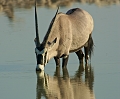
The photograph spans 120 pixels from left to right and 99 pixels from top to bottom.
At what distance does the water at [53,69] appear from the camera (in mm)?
12680

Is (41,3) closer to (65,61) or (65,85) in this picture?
(65,61)

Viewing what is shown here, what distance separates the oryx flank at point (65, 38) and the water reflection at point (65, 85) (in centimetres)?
39

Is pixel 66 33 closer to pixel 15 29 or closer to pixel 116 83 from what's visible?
pixel 116 83

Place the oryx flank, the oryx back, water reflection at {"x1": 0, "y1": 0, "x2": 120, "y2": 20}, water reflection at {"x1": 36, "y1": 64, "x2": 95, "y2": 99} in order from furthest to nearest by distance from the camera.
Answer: water reflection at {"x1": 0, "y1": 0, "x2": 120, "y2": 20}, the oryx back, the oryx flank, water reflection at {"x1": 36, "y1": 64, "x2": 95, "y2": 99}

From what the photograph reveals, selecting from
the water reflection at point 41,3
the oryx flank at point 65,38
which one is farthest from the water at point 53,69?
the water reflection at point 41,3

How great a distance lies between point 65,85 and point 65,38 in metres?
2.06

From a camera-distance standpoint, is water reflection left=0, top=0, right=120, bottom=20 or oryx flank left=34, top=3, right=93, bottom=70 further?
water reflection left=0, top=0, right=120, bottom=20

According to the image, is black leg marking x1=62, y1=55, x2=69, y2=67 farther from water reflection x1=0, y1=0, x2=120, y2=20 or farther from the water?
water reflection x1=0, y1=0, x2=120, y2=20

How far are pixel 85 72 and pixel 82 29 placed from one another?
5.13ft

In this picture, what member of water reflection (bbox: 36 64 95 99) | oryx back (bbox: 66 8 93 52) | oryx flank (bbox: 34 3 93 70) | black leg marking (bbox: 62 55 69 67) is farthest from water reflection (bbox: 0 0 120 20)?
water reflection (bbox: 36 64 95 99)

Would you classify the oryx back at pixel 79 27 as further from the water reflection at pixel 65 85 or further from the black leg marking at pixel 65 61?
the water reflection at pixel 65 85

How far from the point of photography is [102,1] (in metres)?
31.1

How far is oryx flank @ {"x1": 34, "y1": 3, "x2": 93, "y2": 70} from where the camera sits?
14.4 m

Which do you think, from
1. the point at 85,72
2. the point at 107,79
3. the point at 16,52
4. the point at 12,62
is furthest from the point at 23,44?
the point at 107,79
